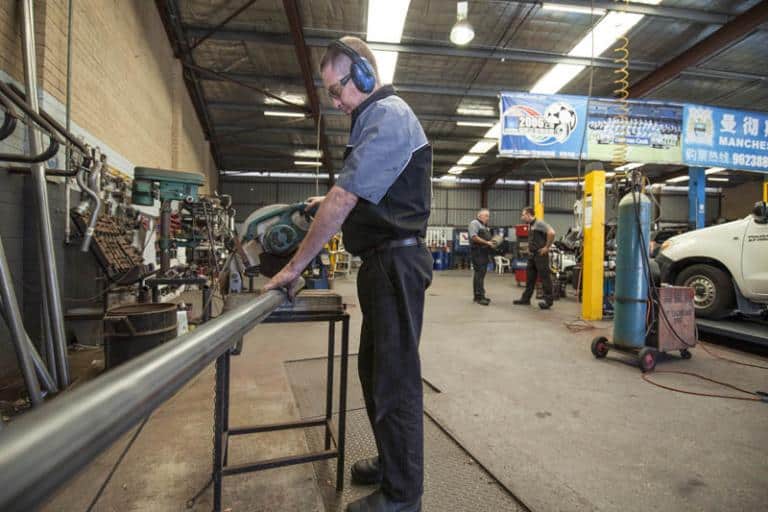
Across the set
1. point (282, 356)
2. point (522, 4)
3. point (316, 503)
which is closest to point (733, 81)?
point (522, 4)

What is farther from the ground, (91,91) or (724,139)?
(724,139)

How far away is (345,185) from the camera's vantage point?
3.63 feet

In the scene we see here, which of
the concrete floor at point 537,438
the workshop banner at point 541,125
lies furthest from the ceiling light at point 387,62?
Result: the concrete floor at point 537,438

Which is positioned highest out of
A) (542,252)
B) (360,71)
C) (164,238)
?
(360,71)

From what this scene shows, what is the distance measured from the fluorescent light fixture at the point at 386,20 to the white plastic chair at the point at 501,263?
970cm

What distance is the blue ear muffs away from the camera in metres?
1.27

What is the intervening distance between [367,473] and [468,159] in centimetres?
1438

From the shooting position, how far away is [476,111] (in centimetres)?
1013

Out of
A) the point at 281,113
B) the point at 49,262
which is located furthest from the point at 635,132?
the point at 281,113

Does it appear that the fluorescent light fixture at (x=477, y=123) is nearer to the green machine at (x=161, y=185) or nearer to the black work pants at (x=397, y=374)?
the green machine at (x=161, y=185)

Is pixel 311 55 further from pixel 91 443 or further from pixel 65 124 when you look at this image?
pixel 91 443

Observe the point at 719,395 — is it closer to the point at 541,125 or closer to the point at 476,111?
the point at 541,125

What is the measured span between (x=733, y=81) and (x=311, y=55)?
8860 millimetres

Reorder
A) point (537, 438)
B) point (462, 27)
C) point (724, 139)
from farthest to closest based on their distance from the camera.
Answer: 1. point (724, 139)
2. point (462, 27)
3. point (537, 438)
